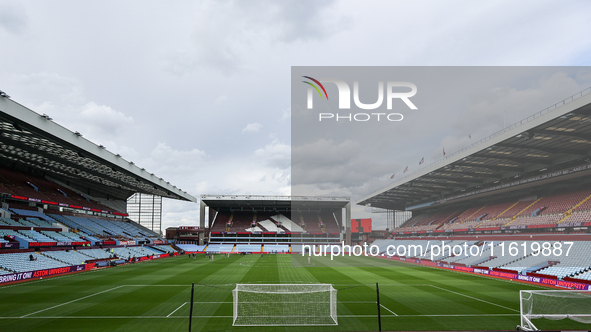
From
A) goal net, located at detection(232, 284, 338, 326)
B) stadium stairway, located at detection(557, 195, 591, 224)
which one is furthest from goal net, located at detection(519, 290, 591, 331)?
stadium stairway, located at detection(557, 195, 591, 224)

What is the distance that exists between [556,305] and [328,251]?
61.5 m

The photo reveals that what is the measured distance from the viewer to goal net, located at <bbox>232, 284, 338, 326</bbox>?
13638 millimetres

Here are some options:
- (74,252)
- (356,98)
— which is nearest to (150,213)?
(74,252)

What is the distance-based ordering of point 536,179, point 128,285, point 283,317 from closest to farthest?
point 283,317 → point 128,285 → point 536,179

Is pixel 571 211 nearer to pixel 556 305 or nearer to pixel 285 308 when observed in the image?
pixel 556 305

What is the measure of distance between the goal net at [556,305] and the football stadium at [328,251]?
0.08 metres

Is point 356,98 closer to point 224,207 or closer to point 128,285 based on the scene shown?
point 128,285

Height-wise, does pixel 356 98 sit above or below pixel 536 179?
above

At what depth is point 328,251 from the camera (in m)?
74.7

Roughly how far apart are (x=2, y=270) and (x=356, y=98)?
29581mm

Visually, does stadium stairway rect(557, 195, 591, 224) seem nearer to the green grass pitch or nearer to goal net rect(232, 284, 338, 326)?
the green grass pitch

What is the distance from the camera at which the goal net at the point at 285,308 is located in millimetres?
13638

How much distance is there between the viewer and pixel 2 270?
81.6 ft

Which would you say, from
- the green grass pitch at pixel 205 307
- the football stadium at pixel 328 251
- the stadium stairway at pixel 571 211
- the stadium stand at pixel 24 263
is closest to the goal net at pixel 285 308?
the football stadium at pixel 328 251
